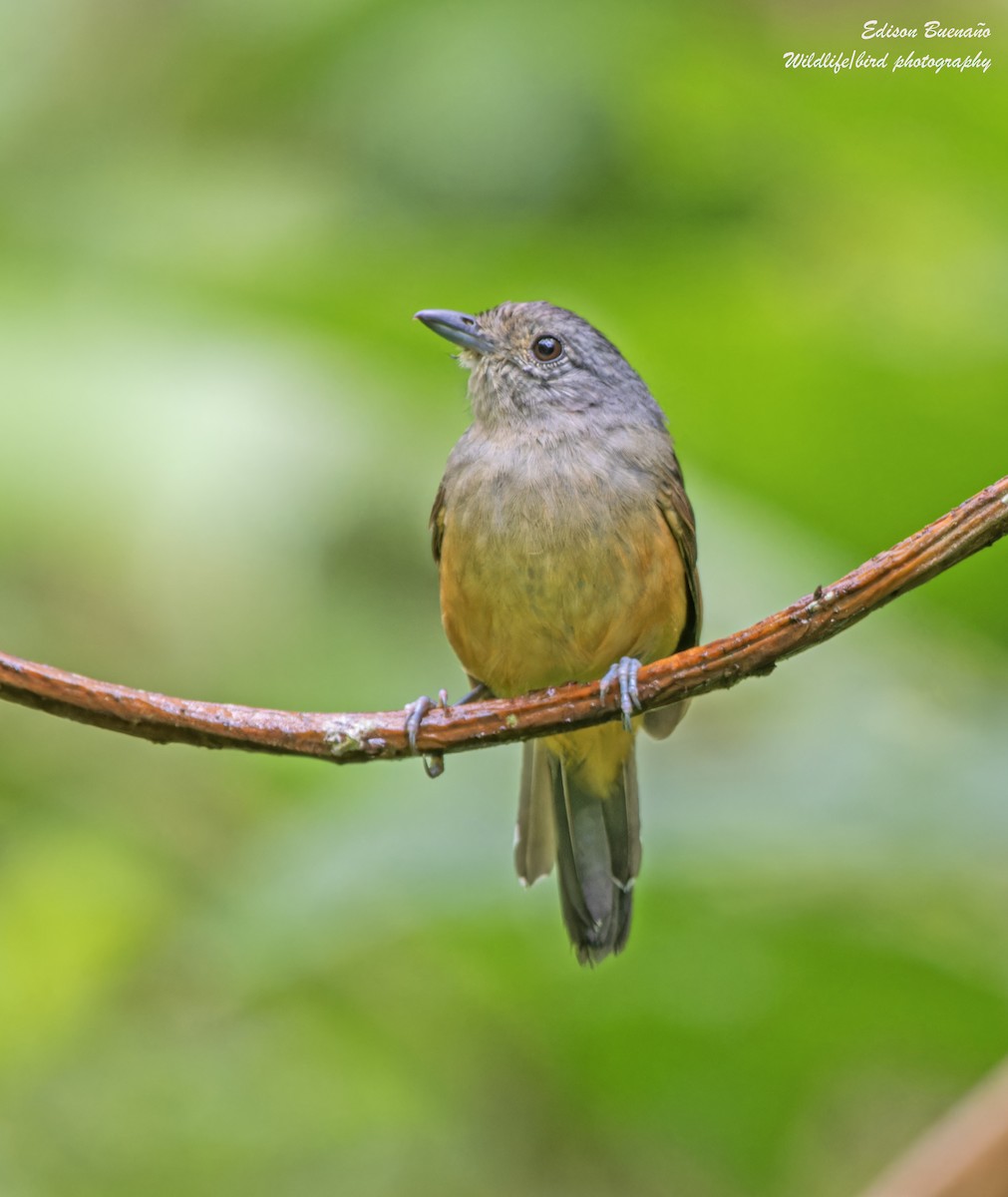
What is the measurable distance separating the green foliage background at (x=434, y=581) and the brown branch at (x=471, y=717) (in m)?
1.13

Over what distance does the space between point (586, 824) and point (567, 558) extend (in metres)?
0.91

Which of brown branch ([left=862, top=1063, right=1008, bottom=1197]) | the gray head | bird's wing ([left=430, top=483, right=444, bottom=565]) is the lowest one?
brown branch ([left=862, top=1063, right=1008, bottom=1197])

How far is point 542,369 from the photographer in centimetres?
415

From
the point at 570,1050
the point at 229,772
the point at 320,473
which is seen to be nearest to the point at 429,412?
the point at 320,473

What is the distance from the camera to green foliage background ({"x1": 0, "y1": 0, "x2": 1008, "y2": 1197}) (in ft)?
11.4

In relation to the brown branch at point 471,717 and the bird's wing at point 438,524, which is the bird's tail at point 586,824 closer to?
the bird's wing at point 438,524

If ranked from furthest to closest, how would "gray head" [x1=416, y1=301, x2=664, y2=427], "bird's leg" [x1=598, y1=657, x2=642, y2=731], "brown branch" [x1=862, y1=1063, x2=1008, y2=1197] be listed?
"gray head" [x1=416, y1=301, x2=664, y2=427] < "bird's leg" [x1=598, y1=657, x2=642, y2=731] < "brown branch" [x1=862, y1=1063, x2=1008, y2=1197]

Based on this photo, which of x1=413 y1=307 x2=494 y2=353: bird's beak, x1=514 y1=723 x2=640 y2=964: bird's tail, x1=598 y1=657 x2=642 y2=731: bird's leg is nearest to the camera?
x1=598 y1=657 x2=642 y2=731: bird's leg

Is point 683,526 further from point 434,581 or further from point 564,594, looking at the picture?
point 434,581

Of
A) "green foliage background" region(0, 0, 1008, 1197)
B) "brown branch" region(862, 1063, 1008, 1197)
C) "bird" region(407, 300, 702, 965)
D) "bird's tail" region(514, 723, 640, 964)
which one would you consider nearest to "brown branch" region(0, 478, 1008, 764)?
"brown branch" region(862, 1063, 1008, 1197)

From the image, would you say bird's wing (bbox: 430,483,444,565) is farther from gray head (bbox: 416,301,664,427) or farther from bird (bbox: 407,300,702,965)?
gray head (bbox: 416,301,664,427)

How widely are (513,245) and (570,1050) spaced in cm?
223

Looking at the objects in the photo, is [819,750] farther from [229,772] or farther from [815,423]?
[229,772]

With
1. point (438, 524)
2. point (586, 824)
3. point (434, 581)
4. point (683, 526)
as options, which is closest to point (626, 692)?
point (683, 526)
